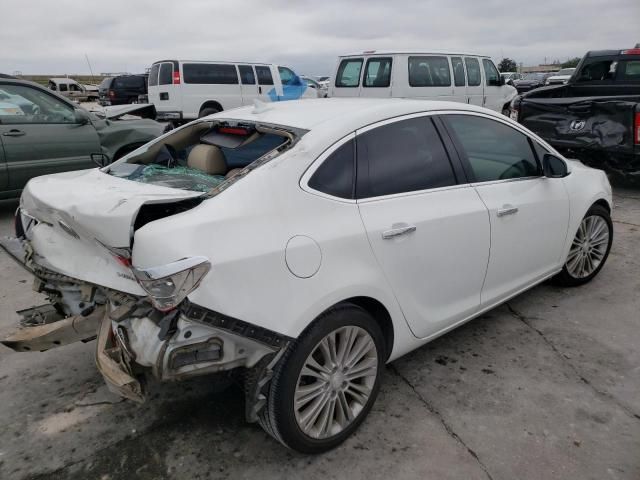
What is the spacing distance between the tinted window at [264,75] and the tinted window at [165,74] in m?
2.50

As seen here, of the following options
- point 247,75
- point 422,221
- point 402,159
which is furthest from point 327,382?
point 247,75

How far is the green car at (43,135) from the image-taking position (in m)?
5.96

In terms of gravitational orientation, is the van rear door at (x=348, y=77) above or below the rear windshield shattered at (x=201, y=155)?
below

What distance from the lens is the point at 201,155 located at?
10.2 feet

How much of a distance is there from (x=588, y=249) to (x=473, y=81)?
29.3 feet

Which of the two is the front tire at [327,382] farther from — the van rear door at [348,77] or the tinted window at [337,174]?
the van rear door at [348,77]

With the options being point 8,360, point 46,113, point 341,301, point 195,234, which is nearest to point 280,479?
point 341,301

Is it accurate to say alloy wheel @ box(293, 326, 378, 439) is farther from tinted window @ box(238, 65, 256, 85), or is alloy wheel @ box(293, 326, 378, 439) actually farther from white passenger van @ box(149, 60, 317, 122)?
tinted window @ box(238, 65, 256, 85)

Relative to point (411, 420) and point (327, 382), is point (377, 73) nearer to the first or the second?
point (411, 420)

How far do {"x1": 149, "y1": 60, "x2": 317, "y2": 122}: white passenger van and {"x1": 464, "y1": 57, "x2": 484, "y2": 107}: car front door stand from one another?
18.3ft

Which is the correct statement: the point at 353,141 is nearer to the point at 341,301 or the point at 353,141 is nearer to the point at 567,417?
the point at 341,301

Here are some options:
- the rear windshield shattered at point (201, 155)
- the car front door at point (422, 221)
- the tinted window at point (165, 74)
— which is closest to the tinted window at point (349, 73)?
the tinted window at point (165, 74)

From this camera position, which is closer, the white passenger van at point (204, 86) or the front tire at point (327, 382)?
the front tire at point (327, 382)

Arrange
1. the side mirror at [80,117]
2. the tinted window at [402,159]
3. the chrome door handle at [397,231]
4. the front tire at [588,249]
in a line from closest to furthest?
the chrome door handle at [397,231] < the tinted window at [402,159] < the front tire at [588,249] < the side mirror at [80,117]
